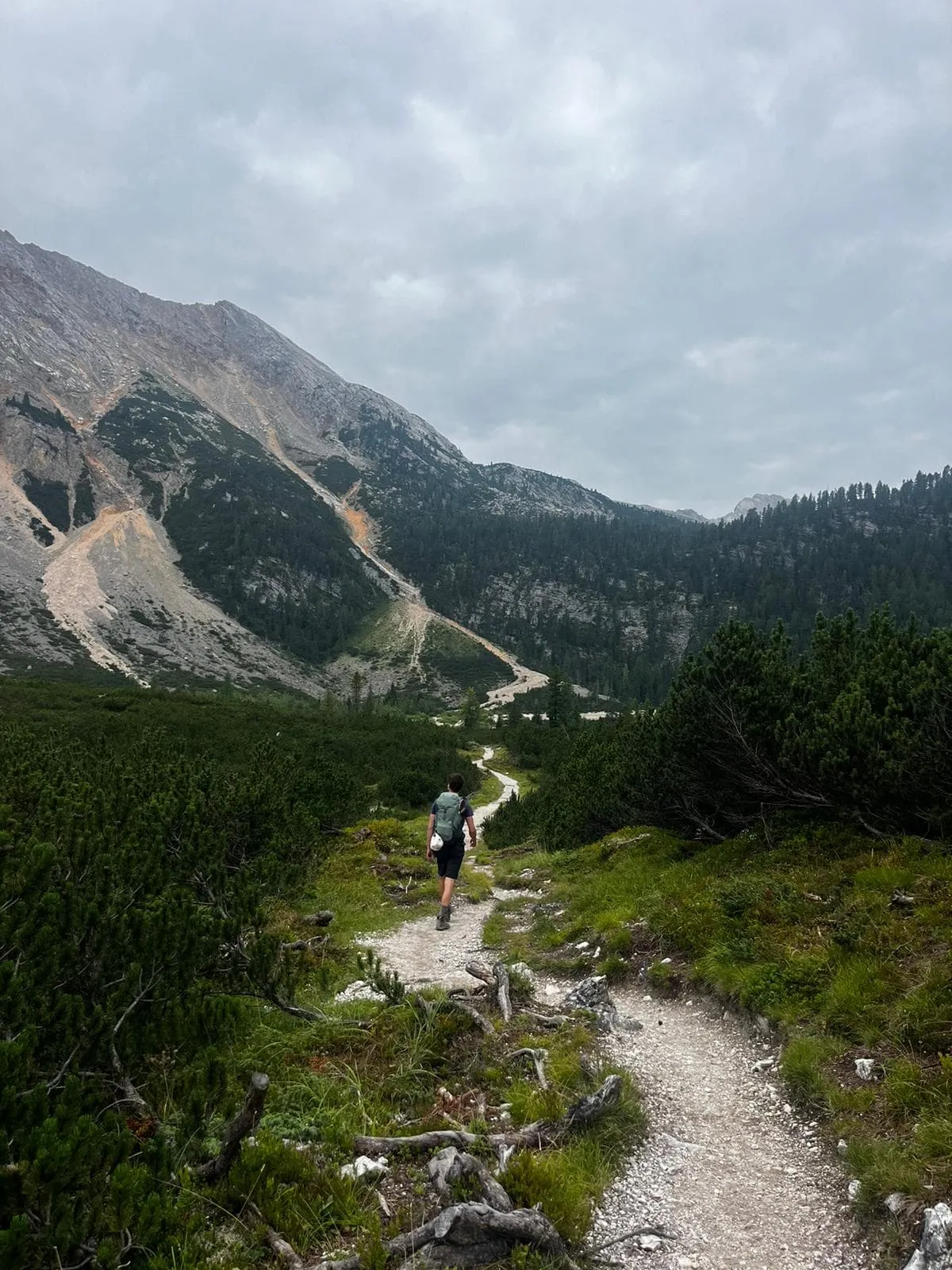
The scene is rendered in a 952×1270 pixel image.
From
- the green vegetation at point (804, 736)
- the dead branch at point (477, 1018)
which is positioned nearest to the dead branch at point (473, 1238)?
the dead branch at point (477, 1018)

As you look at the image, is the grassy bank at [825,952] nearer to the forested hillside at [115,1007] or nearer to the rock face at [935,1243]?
the rock face at [935,1243]

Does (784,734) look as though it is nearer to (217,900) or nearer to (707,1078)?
(707,1078)

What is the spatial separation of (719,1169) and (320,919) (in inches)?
317

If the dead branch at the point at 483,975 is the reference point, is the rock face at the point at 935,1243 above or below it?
above

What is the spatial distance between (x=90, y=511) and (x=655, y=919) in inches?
7697

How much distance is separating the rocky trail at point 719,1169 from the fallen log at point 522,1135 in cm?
38

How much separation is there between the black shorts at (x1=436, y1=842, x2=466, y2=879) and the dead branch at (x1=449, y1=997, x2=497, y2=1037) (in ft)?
18.0

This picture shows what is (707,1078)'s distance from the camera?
5.83 meters

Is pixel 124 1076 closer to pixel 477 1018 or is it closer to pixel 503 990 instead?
pixel 477 1018

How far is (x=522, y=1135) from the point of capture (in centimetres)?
446

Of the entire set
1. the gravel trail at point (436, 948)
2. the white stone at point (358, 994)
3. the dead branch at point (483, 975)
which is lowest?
the gravel trail at point (436, 948)

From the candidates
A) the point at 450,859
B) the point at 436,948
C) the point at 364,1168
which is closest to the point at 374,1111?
the point at 364,1168

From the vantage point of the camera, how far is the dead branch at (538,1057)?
520 centimetres

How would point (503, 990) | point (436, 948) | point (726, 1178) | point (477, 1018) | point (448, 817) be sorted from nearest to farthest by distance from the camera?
point (726, 1178) < point (477, 1018) < point (503, 990) < point (436, 948) < point (448, 817)
